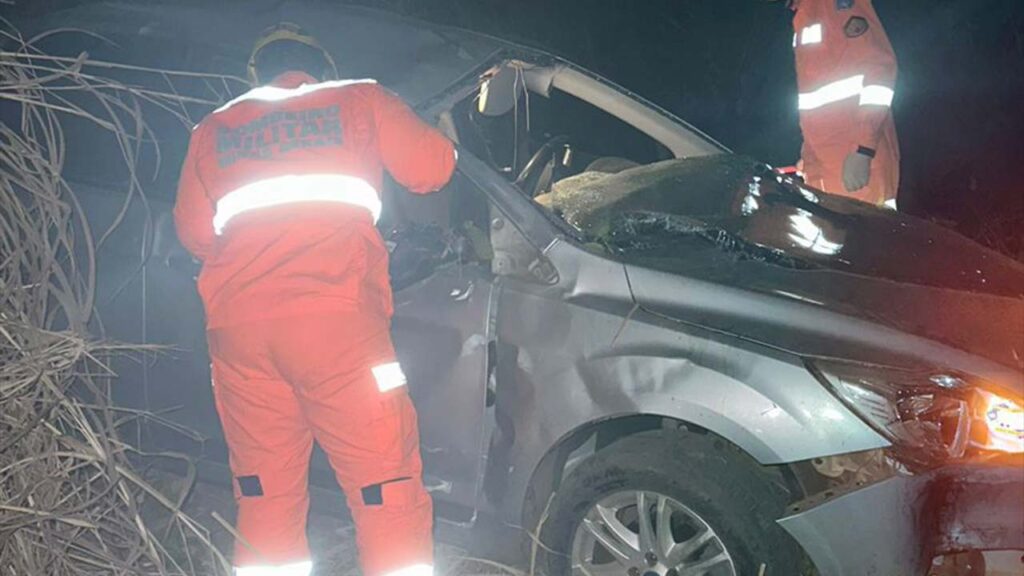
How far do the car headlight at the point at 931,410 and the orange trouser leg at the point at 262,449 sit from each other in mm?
1429

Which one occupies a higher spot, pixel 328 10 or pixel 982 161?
pixel 982 161

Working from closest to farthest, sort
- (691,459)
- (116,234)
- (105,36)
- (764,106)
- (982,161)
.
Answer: (691,459) < (116,234) < (105,36) < (982,161) < (764,106)

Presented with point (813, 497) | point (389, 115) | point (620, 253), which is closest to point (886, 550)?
point (813, 497)

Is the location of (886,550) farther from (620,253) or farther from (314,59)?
(314,59)

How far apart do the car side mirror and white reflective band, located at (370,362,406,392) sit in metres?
1.35

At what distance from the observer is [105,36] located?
3.90 m

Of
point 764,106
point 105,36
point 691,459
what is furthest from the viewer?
point 764,106

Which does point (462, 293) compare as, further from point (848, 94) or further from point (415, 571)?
point (848, 94)

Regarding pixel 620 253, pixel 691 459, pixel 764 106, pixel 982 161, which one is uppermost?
pixel 764 106

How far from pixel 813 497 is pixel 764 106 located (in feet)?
26.0

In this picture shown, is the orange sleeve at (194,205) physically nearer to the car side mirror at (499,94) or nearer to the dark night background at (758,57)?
the car side mirror at (499,94)

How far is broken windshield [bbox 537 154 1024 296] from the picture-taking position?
3.12 metres

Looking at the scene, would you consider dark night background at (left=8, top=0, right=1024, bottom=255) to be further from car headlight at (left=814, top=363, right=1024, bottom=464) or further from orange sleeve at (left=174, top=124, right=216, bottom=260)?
orange sleeve at (left=174, top=124, right=216, bottom=260)

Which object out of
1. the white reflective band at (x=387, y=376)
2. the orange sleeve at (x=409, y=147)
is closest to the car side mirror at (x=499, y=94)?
the orange sleeve at (x=409, y=147)
